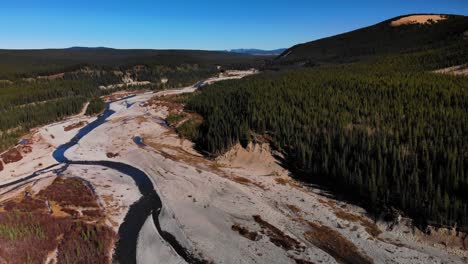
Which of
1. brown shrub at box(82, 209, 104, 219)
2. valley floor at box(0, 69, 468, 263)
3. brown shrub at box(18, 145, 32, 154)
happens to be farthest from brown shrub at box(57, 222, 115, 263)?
brown shrub at box(18, 145, 32, 154)

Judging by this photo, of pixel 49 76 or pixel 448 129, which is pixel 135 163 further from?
pixel 49 76

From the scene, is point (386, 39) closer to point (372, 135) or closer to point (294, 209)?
point (372, 135)

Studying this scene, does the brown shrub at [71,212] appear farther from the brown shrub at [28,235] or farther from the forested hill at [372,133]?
the forested hill at [372,133]

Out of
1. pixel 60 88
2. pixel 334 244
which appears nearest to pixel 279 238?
pixel 334 244

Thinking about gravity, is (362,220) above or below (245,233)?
below

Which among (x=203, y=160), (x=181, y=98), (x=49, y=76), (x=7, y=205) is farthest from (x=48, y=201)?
(x=49, y=76)

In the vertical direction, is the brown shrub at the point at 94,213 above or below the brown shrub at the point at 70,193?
below

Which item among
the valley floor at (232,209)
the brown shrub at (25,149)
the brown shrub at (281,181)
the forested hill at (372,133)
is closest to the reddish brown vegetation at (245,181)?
the valley floor at (232,209)
